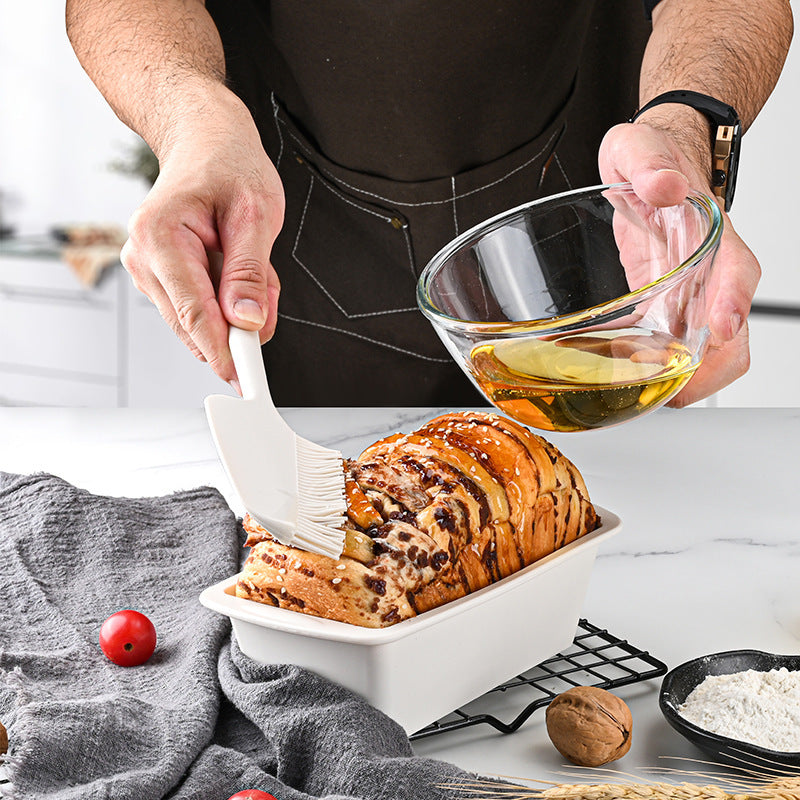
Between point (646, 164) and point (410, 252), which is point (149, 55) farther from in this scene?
point (646, 164)

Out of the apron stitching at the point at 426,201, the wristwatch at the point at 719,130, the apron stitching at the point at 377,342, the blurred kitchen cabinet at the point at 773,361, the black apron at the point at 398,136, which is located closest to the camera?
the wristwatch at the point at 719,130

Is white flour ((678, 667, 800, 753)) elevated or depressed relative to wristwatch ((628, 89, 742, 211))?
depressed

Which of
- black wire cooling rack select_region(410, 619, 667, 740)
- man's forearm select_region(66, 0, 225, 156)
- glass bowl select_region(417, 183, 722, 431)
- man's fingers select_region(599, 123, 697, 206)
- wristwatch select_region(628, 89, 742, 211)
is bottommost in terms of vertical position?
black wire cooling rack select_region(410, 619, 667, 740)

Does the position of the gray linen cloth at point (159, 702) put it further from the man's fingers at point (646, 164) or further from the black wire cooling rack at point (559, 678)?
the man's fingers at point (646, 164)

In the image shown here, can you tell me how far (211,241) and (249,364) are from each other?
207mm

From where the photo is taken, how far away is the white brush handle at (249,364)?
0.83 meters

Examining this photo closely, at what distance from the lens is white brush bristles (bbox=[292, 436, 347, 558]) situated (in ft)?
2.63

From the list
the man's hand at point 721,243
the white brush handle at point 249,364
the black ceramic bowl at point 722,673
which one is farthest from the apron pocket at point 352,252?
the black ceramic bowl at point 722,673

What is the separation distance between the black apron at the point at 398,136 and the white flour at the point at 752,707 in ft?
3.18

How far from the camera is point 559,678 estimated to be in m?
0.93

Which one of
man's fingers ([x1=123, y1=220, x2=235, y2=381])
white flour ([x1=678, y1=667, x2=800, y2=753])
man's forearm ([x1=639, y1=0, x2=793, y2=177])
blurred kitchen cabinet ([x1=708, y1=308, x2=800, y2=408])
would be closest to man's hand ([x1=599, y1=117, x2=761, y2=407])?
man's forearm ([x1=639, y1=0, x2=793, y2=177])

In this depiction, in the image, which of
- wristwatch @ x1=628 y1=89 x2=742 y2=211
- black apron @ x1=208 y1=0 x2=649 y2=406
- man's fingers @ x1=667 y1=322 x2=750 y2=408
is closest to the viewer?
man's fingers @ x1=667 y1=322 x2=750 y2=408

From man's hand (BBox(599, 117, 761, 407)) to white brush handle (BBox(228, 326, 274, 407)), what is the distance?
37 centimetres

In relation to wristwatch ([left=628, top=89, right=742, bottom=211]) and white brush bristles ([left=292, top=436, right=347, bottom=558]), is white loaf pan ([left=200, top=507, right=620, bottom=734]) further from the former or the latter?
wristwatch ([left=628, top=89, right=742, bottom=211])
